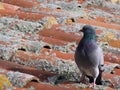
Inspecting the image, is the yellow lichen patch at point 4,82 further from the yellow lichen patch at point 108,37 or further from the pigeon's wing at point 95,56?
the yellow lichen patch at point 108,37

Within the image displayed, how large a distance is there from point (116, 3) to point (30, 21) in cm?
216

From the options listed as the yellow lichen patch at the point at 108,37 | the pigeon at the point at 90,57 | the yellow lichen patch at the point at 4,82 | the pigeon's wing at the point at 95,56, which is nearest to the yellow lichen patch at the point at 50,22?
the yellow lichen patch at the point at 108,37

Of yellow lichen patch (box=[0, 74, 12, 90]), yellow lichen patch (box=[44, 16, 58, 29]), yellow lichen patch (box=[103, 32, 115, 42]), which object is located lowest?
yellow lichen patch (box=[0, 74, 12, 90])

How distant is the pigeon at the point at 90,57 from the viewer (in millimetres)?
3951

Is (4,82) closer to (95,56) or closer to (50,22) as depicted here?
(95,56)

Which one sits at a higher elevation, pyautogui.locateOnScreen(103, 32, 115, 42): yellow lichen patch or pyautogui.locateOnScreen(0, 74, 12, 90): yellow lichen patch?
pyautogui.locateOnScreen(103, 32, 115, 42): yellow lichen patch

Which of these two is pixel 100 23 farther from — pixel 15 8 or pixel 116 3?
pixel 116 3

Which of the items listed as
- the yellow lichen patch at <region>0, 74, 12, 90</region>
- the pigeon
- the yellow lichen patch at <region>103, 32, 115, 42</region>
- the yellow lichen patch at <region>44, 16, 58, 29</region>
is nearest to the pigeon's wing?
the pigeon

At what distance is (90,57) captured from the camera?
3.96m

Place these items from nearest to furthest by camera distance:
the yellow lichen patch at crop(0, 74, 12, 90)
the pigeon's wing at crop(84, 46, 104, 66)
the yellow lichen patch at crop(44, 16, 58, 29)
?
the yellow lichen patch at crop(0, 74, 12, 90) → the pigeon's wing at crop(84, 46, 104, 66) → the yellow lichen patch at crop(44, 16, 58, 29)

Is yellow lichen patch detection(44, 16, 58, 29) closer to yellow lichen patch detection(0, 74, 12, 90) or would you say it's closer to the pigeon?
the pigeon

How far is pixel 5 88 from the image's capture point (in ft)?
11.1

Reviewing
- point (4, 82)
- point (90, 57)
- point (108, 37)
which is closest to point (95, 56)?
point (90, 57)

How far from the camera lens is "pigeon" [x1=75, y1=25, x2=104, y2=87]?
3951 mm
